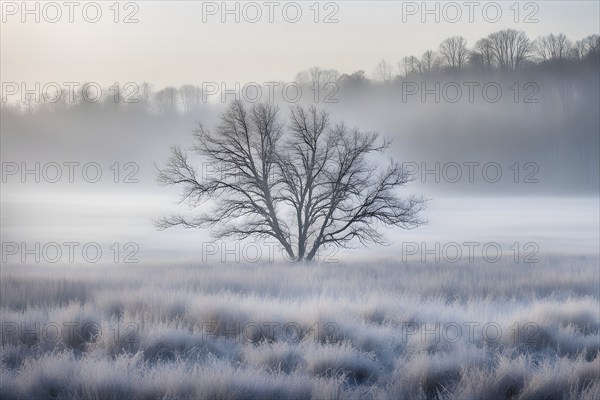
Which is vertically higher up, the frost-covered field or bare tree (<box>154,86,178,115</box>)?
bare tree (<box>154,86,178,115</box>)

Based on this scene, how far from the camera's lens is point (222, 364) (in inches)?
316

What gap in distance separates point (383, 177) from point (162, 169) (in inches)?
311

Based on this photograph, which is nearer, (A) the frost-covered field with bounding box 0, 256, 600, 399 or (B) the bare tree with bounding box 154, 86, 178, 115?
(A) the frost-covered field with bounding box 0, 256, 600, 399

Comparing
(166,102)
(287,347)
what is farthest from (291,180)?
(287,347)

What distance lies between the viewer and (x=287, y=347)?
8859 mm

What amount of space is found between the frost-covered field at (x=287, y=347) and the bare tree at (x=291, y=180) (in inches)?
339

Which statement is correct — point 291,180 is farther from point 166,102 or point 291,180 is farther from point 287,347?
point 287,347

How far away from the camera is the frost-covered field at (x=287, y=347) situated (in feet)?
23.8

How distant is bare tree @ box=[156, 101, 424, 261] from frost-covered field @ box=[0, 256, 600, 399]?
862cm

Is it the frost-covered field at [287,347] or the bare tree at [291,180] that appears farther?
the bare tree at [291,180]

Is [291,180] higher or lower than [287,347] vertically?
higher

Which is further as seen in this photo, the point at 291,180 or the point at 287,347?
the point at 291,180

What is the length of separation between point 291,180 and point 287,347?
1610cm

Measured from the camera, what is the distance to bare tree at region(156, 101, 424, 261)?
24.5 metres
